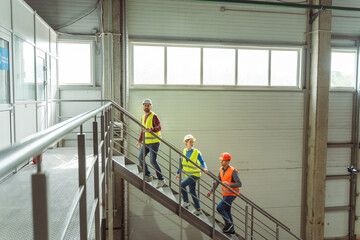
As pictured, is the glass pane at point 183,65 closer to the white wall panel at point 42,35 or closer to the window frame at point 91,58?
the window frame at point 91,58

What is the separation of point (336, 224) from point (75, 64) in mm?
9152

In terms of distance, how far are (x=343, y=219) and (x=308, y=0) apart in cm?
672

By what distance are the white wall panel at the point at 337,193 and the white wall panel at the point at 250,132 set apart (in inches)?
38.2

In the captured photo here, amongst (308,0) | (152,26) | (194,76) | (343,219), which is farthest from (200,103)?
(343,219)

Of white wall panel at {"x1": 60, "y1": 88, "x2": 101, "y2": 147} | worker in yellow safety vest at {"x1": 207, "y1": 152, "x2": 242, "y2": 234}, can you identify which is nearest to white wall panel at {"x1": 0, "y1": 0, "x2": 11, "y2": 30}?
white wall panel at {"x1": 60, "y1": 88, "x2": 101, "y2": 147}

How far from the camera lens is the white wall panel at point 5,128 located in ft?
14.2

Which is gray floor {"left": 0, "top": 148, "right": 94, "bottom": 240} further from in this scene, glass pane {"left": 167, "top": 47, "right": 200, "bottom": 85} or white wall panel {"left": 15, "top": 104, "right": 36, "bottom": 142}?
glass pane {"left": 167, "top": 47, "right": 200, "bottom": 85}

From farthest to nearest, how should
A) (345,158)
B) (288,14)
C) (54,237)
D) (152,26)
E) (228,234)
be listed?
(345,158), (288,14), (152,26), (228,234), (54,237)

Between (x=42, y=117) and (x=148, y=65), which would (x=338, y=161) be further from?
(x=42, y=117)

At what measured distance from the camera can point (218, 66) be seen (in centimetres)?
810

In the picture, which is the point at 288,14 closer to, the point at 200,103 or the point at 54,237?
the point at 200,103

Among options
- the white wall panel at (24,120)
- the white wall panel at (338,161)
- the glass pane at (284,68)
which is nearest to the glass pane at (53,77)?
the white wall panel at (24,120)

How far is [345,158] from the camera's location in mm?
8797

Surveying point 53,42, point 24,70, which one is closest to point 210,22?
point 53,42
